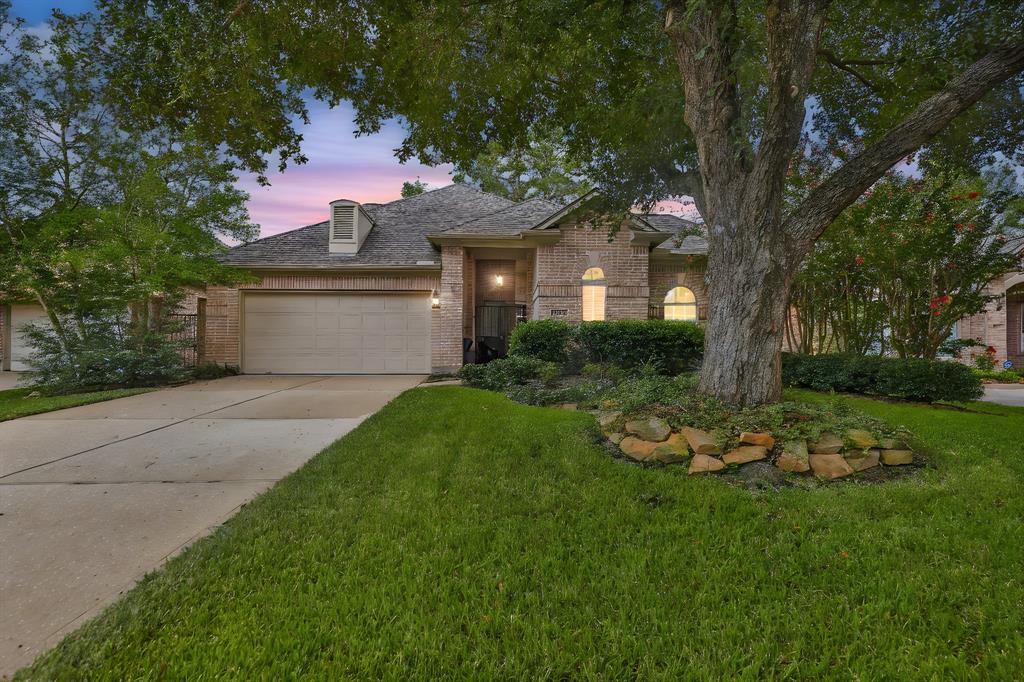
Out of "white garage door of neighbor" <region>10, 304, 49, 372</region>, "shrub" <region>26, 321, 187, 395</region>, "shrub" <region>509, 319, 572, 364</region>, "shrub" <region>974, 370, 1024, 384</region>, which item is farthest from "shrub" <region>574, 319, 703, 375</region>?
"white garage door of neighbor" <region>10, 304, 49, 372</region>

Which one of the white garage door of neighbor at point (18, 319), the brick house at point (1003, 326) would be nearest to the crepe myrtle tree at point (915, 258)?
the brick house at point (1003, 326)

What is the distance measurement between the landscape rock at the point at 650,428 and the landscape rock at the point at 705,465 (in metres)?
0.33

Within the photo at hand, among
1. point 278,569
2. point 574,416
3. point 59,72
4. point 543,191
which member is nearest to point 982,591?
point 278,569

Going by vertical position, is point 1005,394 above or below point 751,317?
below

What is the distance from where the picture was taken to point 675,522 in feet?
8.29

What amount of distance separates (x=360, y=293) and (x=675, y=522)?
10.8 meters

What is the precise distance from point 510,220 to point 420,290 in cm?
303

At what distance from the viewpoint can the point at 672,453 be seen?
3520mm

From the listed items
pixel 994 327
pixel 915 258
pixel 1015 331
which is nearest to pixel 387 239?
pixel 915 258

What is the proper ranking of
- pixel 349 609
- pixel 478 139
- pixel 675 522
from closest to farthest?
pixel 349 609, pixel 675 522, pixel 478 139

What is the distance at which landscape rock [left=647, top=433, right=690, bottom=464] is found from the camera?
3520 millimetres

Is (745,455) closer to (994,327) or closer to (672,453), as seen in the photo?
(672,453)

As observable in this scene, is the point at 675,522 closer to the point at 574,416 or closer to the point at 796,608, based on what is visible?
the point at 796,608

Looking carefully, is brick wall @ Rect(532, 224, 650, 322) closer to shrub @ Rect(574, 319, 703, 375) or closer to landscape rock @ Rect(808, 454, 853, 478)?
shrub @ Rect(574, 319, 703, 375)
